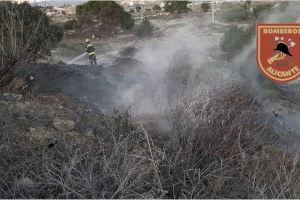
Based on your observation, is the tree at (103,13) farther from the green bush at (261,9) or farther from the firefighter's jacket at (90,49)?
the green bush at (261,9)

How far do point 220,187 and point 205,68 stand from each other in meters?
4.09

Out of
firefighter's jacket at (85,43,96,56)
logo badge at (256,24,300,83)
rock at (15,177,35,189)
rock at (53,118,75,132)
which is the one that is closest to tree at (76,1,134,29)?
firefighter's jacket at (85,43,96,56)

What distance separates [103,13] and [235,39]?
8.40 feet

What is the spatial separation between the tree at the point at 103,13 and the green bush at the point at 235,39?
1.90 meters

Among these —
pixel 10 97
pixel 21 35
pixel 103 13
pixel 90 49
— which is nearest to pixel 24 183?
pixel 21 35

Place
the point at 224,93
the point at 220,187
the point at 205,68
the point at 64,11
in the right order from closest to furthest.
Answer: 1. the point at 220,187
2. the point at 224,93
3. the point at 205,68
4. the point at 64,11

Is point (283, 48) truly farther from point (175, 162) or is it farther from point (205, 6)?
point (205, 6)

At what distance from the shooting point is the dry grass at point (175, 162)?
589 centimetres

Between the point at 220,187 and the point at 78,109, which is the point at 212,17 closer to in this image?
the point at 78,109

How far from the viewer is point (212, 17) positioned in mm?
10578

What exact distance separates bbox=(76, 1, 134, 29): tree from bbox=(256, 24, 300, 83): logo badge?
383 centimetres

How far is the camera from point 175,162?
20.6 ft

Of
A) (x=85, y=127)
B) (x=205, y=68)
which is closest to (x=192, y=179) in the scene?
(x=85, y=127)

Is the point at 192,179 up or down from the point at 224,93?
down
